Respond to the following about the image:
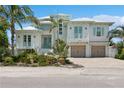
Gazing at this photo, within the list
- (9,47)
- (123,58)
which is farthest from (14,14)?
(123,58)

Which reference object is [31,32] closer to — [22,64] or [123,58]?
[123,58]

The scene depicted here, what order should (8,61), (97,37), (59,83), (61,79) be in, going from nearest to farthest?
(59,83) < (61,79) < (8,61) < (97,37)

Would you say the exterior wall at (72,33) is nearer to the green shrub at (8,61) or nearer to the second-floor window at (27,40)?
the second-floor window at (27,40)

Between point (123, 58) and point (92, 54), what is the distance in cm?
553

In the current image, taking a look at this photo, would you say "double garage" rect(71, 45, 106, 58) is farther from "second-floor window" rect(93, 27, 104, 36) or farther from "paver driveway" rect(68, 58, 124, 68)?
"paver driveway" rect(68, 58, 124, 68)

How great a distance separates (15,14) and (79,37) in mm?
13073

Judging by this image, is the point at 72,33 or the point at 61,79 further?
the point at 72,33

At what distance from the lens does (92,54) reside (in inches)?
1527

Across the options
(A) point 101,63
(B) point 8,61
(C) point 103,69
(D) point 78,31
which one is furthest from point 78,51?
(C) point 103,69

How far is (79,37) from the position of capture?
3819 centimetres

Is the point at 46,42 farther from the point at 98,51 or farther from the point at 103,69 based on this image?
A: the point at 103,69

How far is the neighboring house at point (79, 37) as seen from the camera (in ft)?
125

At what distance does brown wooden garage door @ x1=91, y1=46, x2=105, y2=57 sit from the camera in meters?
38.8

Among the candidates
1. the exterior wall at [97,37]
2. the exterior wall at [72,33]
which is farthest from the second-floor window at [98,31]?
the exterior wall at [72,33]
